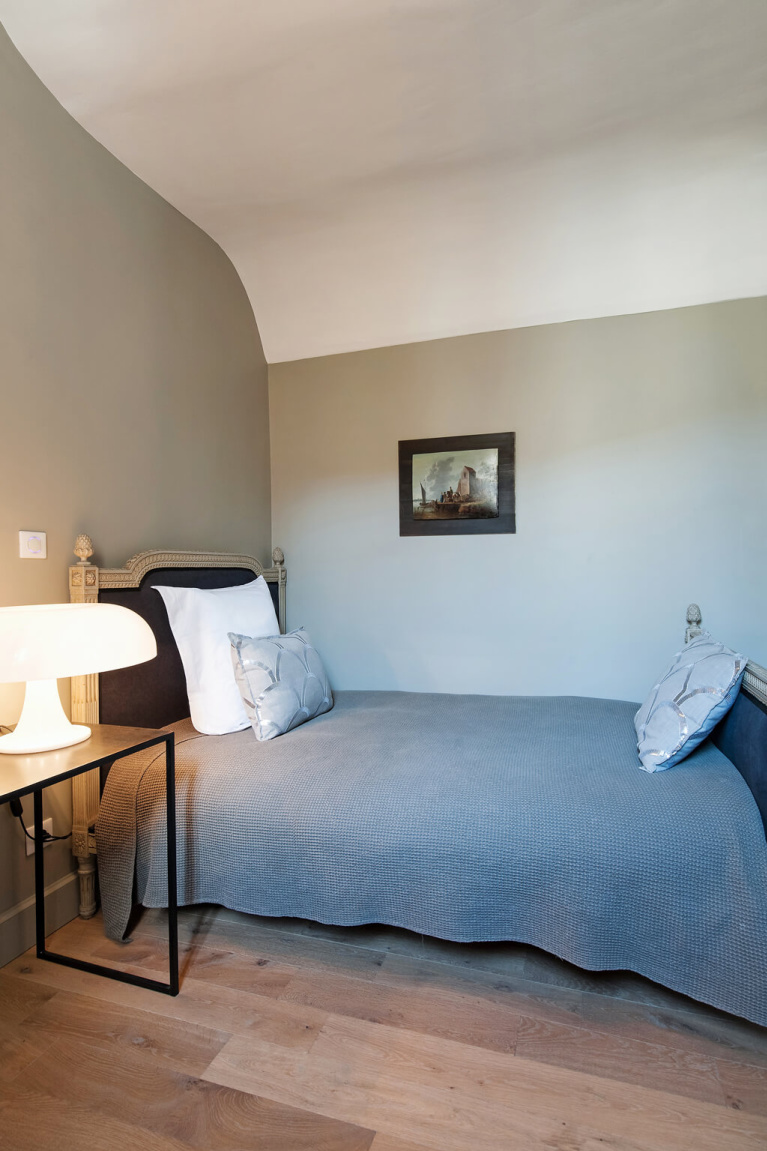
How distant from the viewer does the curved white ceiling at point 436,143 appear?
1.77m

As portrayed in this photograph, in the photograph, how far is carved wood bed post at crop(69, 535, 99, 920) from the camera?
199 centimetres

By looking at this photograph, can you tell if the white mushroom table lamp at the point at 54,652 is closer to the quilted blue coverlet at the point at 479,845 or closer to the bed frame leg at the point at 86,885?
the quilted blue coverlet at the point at 479,845

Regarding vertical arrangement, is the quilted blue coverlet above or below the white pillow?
below

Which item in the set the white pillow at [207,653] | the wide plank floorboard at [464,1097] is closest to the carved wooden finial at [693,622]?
the wide plank floorboard at [464,1097]

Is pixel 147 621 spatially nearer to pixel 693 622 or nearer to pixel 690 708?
pixel 690 708

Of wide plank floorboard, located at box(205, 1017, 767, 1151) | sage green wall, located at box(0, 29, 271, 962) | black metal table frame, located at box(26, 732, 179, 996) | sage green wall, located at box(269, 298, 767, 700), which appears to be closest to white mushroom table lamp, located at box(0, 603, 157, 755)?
black metal table frame, located at box(26, 732, 179, 996)

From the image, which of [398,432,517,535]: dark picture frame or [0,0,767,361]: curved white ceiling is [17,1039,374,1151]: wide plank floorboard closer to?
[398,432,517,535]: dark picture frame

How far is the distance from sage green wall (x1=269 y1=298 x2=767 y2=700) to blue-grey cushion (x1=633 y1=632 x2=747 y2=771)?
90 centimetres

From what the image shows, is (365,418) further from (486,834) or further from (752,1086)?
(752,1086)

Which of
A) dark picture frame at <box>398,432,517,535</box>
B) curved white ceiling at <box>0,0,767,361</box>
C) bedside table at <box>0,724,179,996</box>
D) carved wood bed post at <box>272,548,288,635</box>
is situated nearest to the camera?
bedside table at <box>0,724,179,996</box>

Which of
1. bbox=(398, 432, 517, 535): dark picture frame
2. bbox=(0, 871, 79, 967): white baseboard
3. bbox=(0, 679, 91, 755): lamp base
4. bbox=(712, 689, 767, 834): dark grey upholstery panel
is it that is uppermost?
bbox=(398, 432, 517, 535): dark picture frame

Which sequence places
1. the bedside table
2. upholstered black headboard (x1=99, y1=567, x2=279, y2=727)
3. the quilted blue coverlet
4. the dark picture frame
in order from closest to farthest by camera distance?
the bedside table < the quilted blue coverlet < upholstered black headboard (x1=99, y1=567, x2=279, y2=727) < the dark picture frame

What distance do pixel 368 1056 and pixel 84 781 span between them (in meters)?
1.19

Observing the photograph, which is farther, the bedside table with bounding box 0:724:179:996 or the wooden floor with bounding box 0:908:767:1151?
the bedside table with bounding box 0:724:179:996
